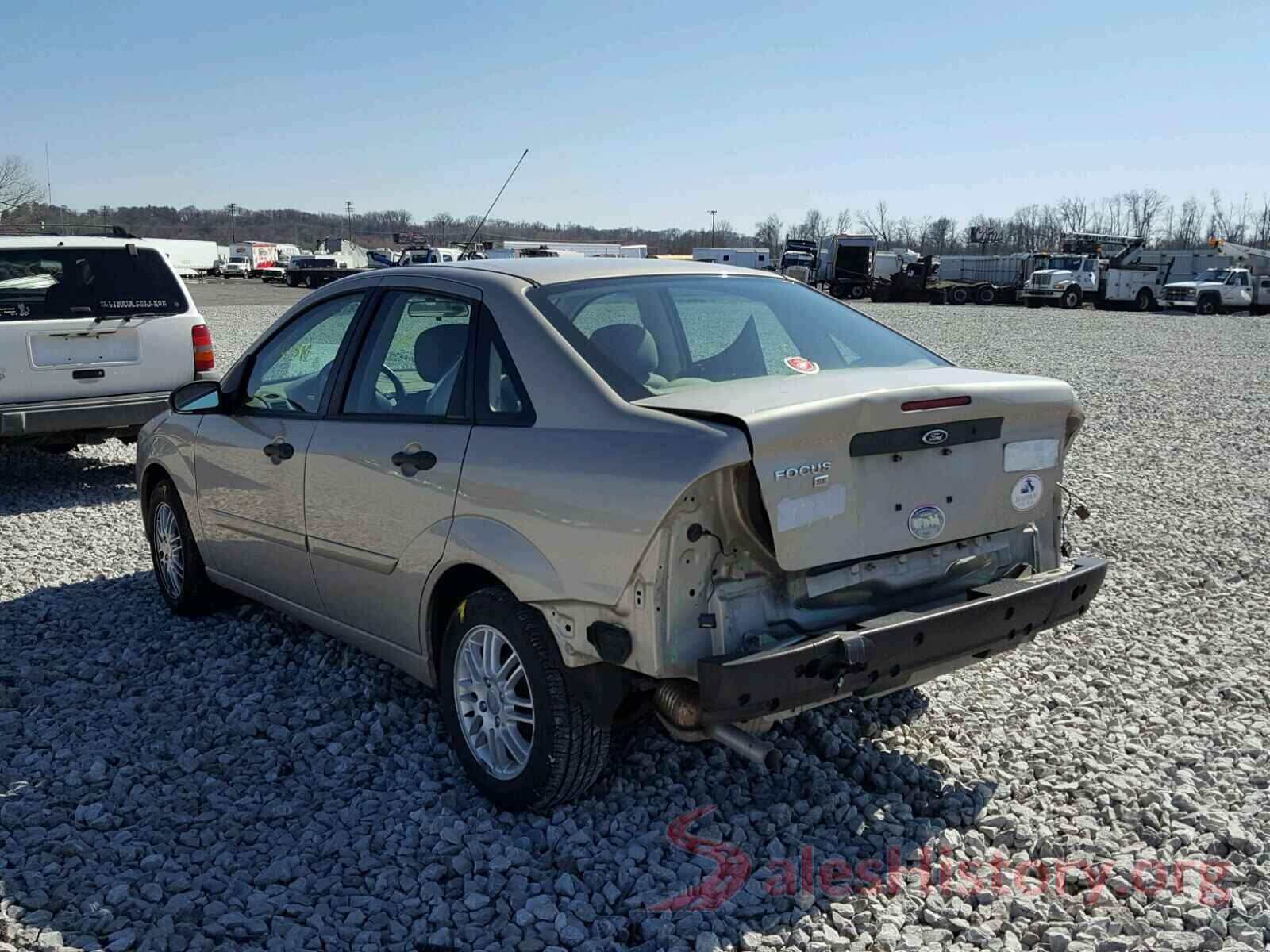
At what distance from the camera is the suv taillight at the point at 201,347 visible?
889cm

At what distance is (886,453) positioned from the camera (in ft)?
11.1

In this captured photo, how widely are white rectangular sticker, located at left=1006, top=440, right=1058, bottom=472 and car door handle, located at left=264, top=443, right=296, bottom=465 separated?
268 cm

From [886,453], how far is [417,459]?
5.06 ft

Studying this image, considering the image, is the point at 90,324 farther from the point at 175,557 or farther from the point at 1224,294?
the point at 1224,294

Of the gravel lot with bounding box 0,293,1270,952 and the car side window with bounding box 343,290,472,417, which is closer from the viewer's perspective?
the gravel lot with bounding box 0,293,1270,952

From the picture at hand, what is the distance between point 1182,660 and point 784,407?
295 centimetres

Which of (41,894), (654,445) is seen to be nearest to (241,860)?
(41,894)

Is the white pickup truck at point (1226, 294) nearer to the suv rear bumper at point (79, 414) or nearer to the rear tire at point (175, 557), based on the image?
the suv rear bumper at point (79, 414)

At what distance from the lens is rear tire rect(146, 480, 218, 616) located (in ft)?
18.4

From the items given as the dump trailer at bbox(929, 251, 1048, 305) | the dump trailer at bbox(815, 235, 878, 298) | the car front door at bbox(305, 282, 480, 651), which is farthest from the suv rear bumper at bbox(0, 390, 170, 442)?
the dump trailer at bbox(815, 235, 878, 298)

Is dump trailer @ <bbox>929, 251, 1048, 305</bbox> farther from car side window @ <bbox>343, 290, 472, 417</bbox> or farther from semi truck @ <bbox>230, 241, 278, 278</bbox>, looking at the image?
car side window @ <bbox>343, 290, 472, 417</bbox>

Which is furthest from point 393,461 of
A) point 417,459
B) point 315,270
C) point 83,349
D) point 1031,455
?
point 315,270

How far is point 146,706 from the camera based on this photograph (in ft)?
15.2

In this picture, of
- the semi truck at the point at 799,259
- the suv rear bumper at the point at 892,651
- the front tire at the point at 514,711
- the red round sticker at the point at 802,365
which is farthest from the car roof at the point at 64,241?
the semi truck at the point at 799,259
